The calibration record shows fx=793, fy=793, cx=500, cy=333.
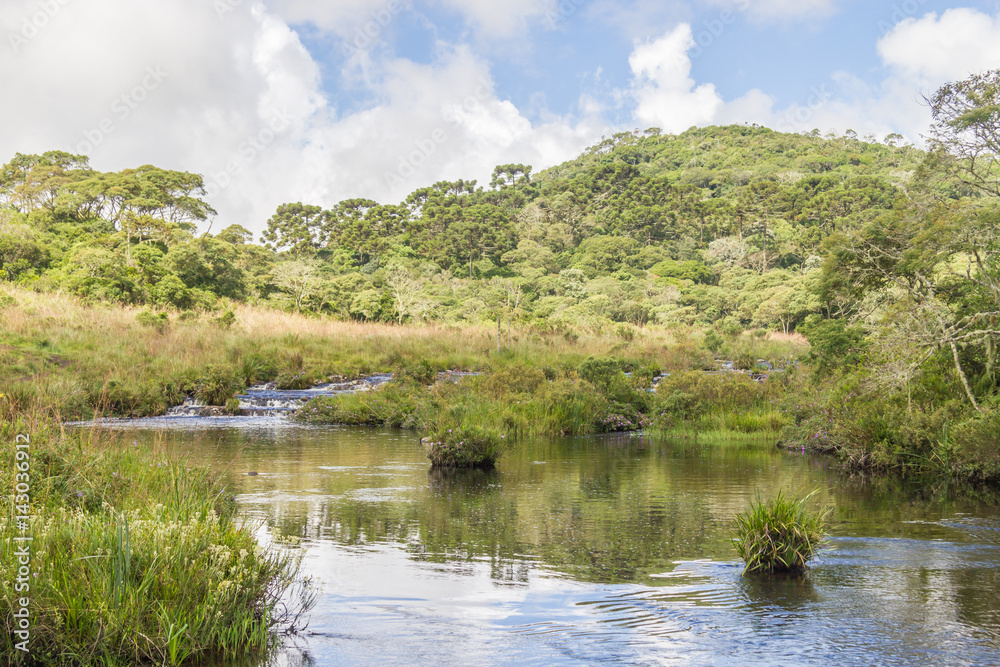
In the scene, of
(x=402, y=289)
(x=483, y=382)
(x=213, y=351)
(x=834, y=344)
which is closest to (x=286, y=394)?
(x=213, y=351)

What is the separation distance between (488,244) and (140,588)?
6425cm

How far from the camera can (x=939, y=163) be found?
11422 millimetres

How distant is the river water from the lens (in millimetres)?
4941

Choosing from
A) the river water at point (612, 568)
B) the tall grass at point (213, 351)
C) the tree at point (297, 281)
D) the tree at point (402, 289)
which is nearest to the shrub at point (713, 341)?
the tall grass at point (213, 351)

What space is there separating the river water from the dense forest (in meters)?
2.06

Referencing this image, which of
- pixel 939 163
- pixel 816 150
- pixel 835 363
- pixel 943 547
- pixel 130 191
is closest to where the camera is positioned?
pixel 943 547

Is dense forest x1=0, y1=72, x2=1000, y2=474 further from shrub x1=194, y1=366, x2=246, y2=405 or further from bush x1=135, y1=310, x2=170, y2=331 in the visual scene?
shrub x1=194, y1=366, x2=246, y2=405

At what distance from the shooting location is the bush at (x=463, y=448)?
479 inches

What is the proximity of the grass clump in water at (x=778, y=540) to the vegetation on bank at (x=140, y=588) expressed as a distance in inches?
143

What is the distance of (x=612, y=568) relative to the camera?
264 inches

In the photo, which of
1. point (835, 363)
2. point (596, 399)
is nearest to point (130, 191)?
point (596, 399)

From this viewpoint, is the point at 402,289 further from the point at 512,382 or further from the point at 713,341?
the point at 512,382

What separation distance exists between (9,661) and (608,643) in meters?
3.33

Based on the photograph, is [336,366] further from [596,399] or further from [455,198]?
[455,198]
